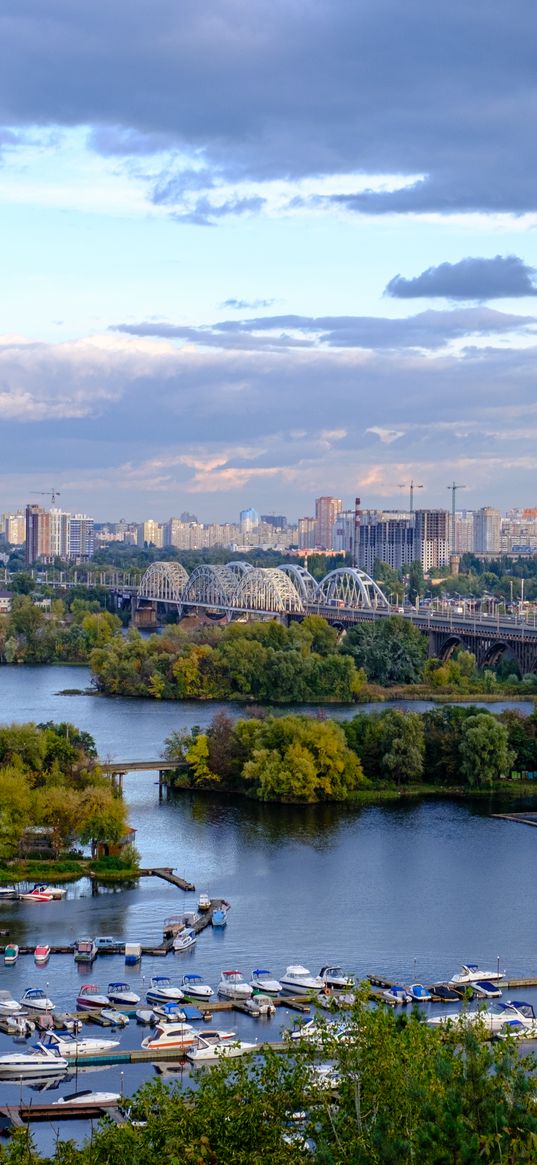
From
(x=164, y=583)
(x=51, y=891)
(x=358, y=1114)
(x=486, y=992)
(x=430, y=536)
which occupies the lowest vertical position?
(x=486, y=992)

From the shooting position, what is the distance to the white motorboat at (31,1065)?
962 cm

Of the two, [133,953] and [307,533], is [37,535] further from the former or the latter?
[133,953]

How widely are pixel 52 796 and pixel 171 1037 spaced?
5.61 m

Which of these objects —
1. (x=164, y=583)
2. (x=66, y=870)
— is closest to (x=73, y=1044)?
(x=66, y=870)

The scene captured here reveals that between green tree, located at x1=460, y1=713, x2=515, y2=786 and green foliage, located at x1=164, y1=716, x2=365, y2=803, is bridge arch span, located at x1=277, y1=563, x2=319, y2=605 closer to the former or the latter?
green tree, located at x1=460, y1=713, x2=515, y2=786

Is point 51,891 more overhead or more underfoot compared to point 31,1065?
more overhead

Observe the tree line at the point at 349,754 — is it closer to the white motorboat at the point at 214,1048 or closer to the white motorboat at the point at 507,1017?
the white motorboat at the point at 507,1017

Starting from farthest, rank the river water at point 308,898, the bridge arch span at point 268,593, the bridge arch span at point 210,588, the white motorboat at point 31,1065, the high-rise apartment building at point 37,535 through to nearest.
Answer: the high-rise apartment building at point 37,535 → the bridge arch span at point 210,588 → the bridge arch span at point 268,593 → the river water at point 308,898 → the white motorboat at point 31,1065

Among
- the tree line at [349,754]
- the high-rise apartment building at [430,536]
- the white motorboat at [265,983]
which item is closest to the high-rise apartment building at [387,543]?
the high-rise apartment building at [430,536]

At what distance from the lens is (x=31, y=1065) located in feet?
31.8

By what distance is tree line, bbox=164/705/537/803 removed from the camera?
18219mm

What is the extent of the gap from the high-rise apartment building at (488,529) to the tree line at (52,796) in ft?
287

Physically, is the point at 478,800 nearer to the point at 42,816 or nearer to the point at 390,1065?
the point at 42,816

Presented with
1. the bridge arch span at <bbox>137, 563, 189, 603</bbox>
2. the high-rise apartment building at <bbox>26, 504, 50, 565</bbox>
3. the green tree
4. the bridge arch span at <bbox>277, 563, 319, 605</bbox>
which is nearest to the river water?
the green tree
